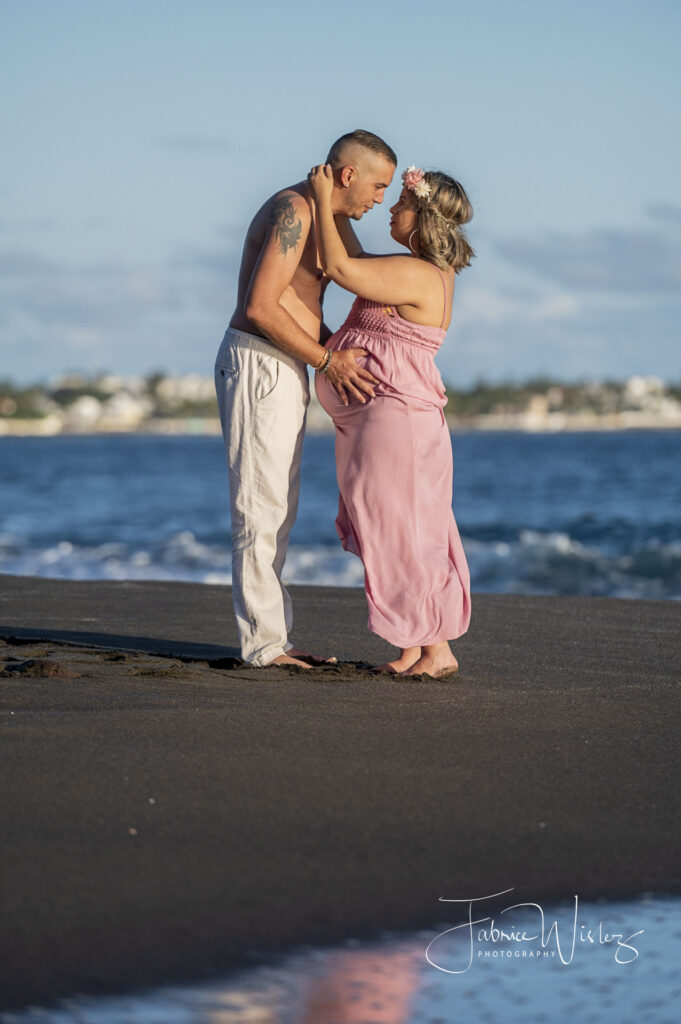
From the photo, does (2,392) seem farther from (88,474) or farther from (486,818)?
(486,818)

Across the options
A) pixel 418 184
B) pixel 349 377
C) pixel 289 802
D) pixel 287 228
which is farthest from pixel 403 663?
pixel 289 802

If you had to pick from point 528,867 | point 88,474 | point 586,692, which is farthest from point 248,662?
point 88,474

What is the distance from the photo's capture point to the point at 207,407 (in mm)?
170125

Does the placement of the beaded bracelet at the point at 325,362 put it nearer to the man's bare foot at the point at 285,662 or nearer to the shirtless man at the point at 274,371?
the shirtless man at the point at 274,371

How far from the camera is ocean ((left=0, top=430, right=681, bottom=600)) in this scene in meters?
13.8

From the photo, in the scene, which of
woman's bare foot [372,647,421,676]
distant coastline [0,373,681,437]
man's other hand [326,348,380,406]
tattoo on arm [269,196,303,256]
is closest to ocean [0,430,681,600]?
woman's bare foot [372,647,421,676]

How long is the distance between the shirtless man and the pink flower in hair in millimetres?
68

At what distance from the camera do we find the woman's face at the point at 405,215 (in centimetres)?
496

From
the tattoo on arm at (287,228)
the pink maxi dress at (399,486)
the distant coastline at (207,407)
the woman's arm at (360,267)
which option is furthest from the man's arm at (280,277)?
the distant coastline at (207,407)

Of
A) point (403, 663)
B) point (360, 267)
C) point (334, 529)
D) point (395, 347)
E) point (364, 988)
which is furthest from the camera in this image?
point (334, 529)

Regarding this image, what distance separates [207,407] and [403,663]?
166526mm

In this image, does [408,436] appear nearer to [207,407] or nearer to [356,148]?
[356,148]

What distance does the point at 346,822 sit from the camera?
10.1ft

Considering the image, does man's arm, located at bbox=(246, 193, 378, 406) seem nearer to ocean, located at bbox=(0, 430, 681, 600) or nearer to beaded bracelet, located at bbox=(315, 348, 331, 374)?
beaded bracelet, located at bbox=(315, 348, 331, 374)
